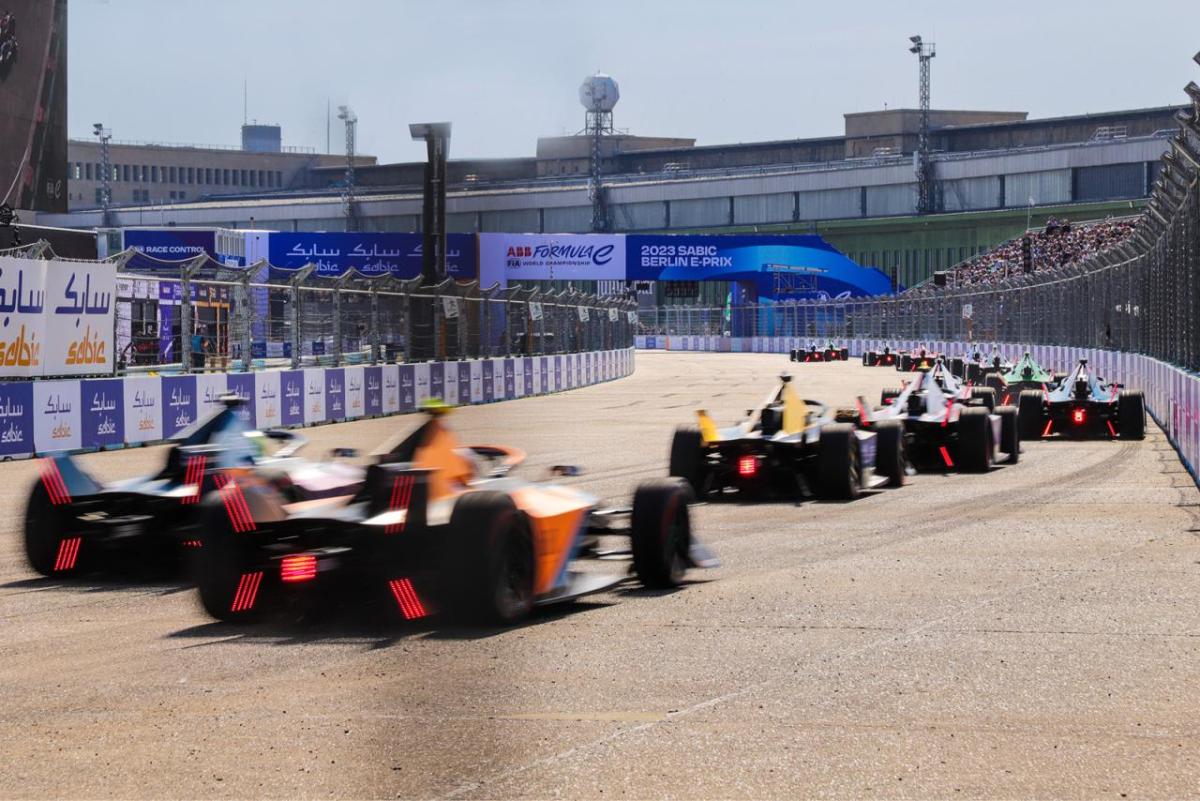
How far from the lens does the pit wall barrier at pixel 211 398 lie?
801 inches

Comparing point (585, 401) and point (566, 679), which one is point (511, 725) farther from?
point (585, 401)

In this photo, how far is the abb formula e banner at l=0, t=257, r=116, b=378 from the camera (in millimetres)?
20500

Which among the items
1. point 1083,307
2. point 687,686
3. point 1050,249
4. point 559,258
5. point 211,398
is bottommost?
point 687,686

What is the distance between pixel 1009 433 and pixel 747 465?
17.7 feet

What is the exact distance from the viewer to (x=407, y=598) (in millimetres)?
8828

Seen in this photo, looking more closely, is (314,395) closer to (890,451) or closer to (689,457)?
(890,451)

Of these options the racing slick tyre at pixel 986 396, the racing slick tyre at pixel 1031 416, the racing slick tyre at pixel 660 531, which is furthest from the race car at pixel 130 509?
the racing slick tyre at pixel 1031 416

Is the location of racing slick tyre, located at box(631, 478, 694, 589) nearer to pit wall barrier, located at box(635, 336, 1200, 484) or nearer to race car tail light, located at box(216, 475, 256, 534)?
race car tail light, located at box(216, 475, 256, 534)

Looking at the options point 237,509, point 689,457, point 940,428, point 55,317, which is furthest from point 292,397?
point 237,509

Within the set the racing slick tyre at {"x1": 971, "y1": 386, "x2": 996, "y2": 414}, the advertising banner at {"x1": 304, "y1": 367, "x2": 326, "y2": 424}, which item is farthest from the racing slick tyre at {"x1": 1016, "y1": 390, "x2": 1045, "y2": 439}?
the advertising banner at {"x1": 304, "y1": 367, "x2": 326, "y2": 424}

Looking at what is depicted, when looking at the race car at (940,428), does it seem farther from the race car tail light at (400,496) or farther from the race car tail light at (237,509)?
the race car tail light at (237,509)

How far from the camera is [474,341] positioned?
35.6 metres

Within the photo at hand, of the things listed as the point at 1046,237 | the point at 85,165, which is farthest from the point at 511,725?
the point at 1046,237

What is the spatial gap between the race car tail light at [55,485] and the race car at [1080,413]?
16166 millimetres
